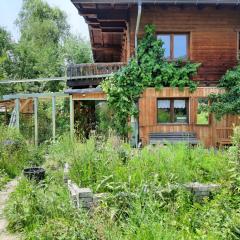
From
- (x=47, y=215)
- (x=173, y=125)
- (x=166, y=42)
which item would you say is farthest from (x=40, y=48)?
(x=47, y=215)

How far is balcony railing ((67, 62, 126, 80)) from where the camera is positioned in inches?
698

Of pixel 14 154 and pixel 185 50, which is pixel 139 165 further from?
pixel 185 50

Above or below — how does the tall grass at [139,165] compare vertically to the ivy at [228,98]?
below

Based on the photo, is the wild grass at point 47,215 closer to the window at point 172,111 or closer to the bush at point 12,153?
the bush at point 12,153

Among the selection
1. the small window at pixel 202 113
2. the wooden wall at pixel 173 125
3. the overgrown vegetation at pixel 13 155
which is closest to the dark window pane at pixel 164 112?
the wooden wall at pixel 173 125

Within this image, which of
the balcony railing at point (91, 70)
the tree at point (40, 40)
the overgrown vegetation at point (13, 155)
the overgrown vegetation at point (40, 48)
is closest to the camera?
the overgrown vegetation at point (13, 155)

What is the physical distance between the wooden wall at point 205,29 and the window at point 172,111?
124 centimetres

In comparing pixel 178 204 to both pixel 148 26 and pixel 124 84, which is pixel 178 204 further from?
pixel 148 26

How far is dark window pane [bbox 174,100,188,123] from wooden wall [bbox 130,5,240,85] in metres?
1.18

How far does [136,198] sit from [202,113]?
9.64 meters

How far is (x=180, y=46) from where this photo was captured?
15.4 meters

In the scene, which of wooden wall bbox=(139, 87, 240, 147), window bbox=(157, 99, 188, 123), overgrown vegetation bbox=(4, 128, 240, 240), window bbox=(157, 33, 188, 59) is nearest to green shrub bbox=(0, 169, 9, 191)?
overgrown vegetation bbox=(4, 128, 240, 240)

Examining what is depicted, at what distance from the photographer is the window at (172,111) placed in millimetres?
15070

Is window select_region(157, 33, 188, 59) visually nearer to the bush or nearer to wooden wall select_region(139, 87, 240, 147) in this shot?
wooden wall select_region(139, 87, 240, 147)
